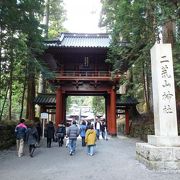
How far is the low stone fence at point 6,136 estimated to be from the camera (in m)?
15.6

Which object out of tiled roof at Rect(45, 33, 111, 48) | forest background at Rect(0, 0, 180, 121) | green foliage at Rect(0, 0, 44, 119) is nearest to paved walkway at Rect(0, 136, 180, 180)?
forest background at Rect(0, 0, 180, 121)

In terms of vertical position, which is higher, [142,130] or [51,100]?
[51,100]

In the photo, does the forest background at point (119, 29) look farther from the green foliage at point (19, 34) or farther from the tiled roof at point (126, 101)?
the tiled roof at point (126, 101)

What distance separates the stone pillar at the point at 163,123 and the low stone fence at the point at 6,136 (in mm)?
8300

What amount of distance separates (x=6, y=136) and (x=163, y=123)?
1009cm

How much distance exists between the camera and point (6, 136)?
16.4m

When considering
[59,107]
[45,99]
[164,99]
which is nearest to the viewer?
[164,99]

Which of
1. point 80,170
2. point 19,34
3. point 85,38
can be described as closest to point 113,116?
point 85,38

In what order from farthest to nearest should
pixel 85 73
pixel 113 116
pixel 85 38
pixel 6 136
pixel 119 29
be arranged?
pixel 85 38 → pixel 85 73 → pixel 113 116 → pixel 6 136 → pixel 119 29

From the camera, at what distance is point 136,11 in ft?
48.6

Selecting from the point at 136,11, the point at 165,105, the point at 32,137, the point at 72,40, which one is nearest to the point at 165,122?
the point at 165,105

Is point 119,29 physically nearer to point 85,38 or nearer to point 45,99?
point 45,99

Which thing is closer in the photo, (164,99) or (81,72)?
(164,99)

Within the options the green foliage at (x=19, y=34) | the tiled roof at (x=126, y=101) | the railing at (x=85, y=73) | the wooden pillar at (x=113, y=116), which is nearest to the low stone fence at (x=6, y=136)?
the green foliage at (x=19, y=34)
